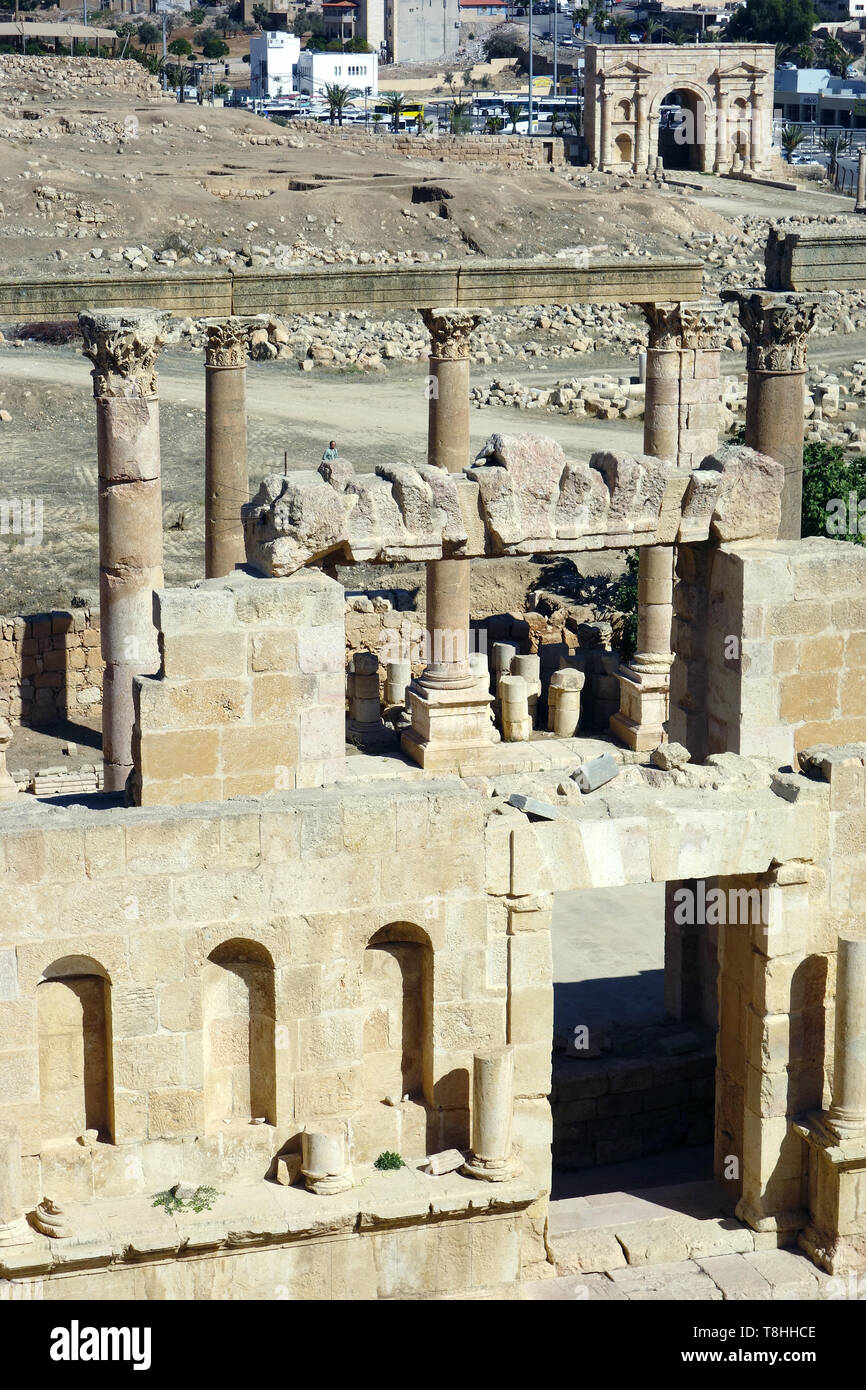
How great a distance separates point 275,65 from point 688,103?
27.7 m

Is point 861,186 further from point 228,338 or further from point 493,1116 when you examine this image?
point 493,1116

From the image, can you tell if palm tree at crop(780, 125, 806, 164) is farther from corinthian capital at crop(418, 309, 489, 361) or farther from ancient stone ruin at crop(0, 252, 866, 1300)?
ancient stone ruin at crop(0, 252, 866, 1300)

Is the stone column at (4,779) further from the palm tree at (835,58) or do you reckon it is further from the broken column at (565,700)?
the palm tree at (835,58)

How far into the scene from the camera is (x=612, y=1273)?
571 inches

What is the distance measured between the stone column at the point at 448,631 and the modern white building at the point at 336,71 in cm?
8168

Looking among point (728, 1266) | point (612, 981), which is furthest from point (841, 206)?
point (728, 1266)

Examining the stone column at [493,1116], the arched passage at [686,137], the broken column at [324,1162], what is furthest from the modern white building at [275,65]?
the broken column at [324,1162]

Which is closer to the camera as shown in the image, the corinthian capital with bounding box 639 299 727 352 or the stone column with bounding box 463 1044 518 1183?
the stone column with bounding box 463 1044 518 1183

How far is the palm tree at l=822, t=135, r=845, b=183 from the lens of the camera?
3177 inches

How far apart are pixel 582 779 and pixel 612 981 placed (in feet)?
18.3

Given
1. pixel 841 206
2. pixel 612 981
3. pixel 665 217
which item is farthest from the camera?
pixel 841 206

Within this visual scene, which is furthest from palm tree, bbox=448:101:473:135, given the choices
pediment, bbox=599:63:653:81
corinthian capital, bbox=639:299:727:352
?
corinthian capital, bbox=639:299:727:352

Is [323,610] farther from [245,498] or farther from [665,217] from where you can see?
[665,217]

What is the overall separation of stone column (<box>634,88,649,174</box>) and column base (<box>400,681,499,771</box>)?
195 feet
